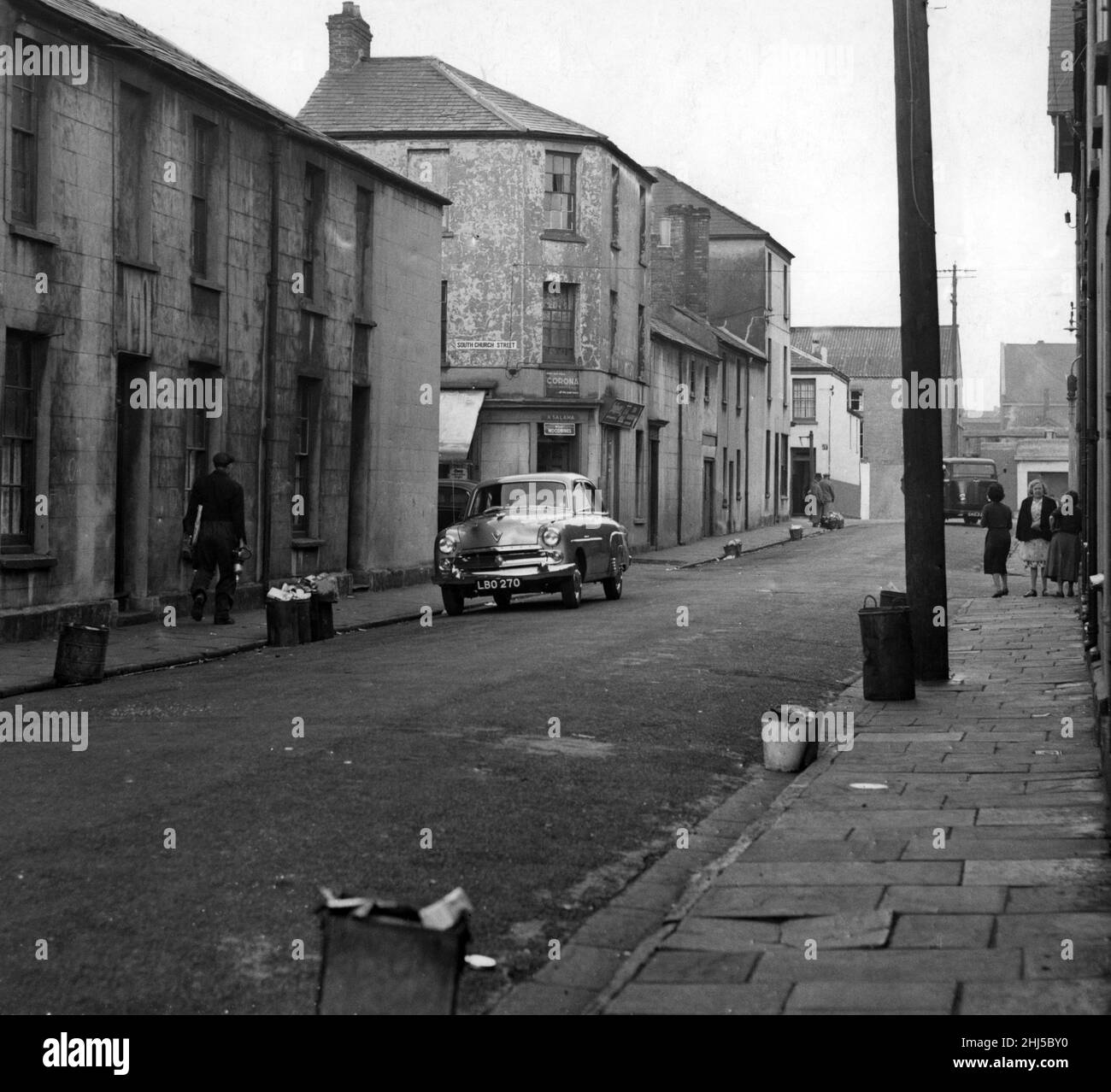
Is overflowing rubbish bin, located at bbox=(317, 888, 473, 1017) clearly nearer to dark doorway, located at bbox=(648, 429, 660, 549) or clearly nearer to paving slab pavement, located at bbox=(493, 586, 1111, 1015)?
paving slab pavement, located at bbox=(493, 586, 1111, 1015)

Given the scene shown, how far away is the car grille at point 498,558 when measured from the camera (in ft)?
71.9

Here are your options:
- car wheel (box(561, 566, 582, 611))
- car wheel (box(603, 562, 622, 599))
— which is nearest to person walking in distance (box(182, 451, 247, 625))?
car wheel (box(561, 566, 582, 611))

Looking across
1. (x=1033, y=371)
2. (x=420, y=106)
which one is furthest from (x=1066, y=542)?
(x=1033, y=371)

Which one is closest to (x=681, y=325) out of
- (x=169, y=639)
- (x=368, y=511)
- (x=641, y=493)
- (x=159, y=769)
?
A: (x=641, y=493)

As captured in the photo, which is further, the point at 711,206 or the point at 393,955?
the point at 711,206

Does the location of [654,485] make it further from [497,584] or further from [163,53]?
[163,53]

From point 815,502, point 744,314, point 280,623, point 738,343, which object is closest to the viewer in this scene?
point 280,623

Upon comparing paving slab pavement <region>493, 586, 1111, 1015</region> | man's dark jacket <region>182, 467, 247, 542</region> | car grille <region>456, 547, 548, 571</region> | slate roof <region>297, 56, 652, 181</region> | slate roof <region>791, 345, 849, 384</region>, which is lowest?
paving slab pavement <region>493, 586, 1111, 1015</region>

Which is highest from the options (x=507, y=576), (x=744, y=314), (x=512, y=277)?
(x=744, y=314)

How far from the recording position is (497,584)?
21844 mm

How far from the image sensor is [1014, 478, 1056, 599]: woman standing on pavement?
82.7ft

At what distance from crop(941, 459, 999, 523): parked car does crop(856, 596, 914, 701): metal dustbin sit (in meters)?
53.9

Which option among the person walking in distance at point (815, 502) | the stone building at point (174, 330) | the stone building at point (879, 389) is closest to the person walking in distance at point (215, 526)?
the stone building at point (174, 330)

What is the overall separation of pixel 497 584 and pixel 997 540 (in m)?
8.57
